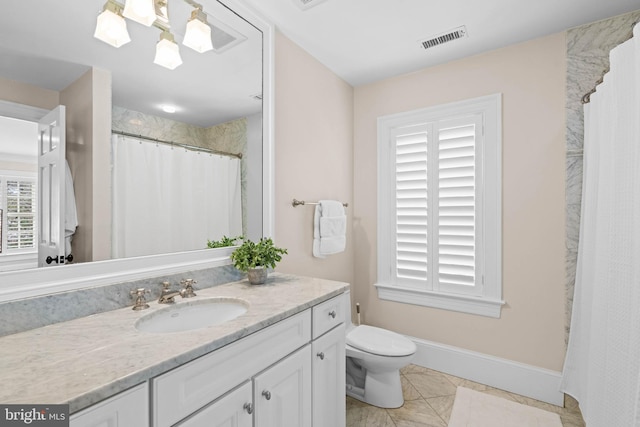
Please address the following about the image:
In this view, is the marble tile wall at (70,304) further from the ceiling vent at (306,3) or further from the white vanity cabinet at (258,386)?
the ceiling vent at (306,3)

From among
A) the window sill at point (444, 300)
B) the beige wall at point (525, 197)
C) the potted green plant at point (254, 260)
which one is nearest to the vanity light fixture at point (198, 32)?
the potted green plant at point (254, 260)

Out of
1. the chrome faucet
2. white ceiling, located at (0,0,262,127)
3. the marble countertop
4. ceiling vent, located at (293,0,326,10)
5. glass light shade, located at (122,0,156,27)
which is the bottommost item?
the marble countertop

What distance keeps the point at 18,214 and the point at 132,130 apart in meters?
0.50

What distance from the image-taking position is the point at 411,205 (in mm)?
2529

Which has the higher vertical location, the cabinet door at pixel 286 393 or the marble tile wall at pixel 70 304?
the marble tile wall at pixel 70 304

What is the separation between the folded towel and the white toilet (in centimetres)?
61

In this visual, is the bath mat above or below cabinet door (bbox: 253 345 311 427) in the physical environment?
below

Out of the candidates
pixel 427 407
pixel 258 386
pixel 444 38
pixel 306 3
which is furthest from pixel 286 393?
pixel 444 38

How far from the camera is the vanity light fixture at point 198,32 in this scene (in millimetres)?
1442

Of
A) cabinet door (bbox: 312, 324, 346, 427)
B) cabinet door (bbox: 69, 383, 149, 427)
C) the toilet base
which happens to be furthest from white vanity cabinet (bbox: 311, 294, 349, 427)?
cabinet door (bbox: 69, 383, 149, 427)

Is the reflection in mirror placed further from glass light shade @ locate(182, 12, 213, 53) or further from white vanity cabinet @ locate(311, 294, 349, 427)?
white vanity cabinet @ locate(311, 294, 349, 427)

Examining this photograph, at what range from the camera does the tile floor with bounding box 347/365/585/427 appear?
6.10 feet

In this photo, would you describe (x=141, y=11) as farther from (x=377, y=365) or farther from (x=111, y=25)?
(x=377, y=365)

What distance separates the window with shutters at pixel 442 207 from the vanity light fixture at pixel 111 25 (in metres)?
1.97
